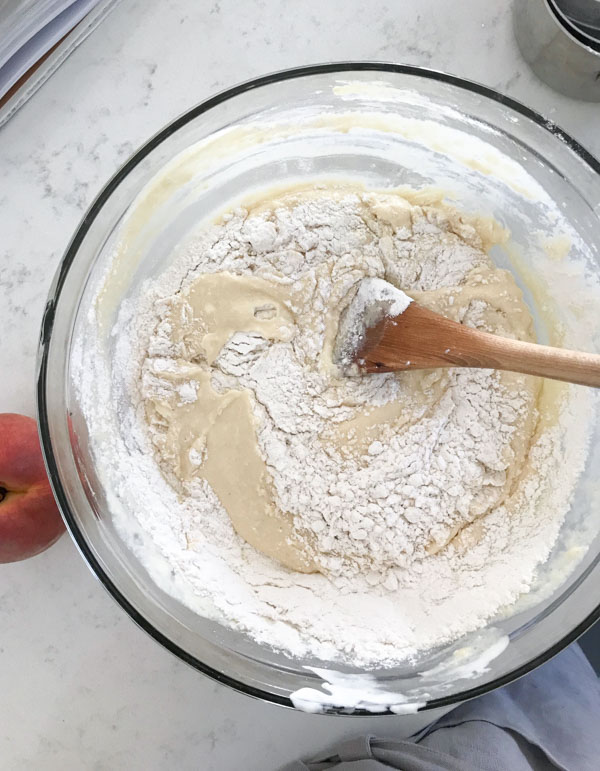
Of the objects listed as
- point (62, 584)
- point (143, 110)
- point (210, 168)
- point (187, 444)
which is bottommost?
point (62, 584)

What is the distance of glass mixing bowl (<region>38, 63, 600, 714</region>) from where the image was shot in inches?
44.6

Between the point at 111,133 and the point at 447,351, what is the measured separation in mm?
769

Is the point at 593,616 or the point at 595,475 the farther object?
the point at 595,475

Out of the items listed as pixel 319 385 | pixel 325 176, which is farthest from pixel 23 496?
pixel 325 176

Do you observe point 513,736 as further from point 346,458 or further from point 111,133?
point 111,133

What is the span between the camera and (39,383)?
1.13m

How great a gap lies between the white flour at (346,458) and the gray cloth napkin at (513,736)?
0.32m

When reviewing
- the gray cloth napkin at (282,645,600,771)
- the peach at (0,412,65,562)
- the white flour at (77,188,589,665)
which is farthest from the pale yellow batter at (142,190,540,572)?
the gray cloth napkin at (282,645,600,771)

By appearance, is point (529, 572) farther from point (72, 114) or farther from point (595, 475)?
point (72, 114)

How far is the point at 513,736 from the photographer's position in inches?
57.2

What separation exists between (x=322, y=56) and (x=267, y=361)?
0.60 m

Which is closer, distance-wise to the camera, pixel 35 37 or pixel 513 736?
pixel 35 37

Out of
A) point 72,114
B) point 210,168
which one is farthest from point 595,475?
point 72,114

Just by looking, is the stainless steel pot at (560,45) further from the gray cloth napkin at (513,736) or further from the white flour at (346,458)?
the gray cloth napkin at (513,736)
